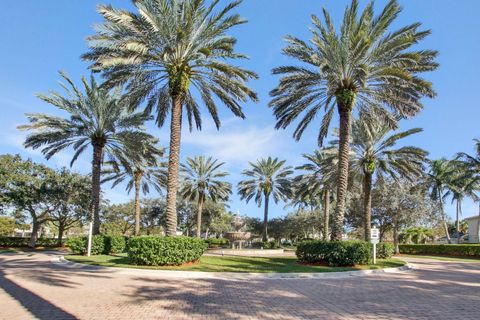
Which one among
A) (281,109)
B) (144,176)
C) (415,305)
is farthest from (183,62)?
(144,176)

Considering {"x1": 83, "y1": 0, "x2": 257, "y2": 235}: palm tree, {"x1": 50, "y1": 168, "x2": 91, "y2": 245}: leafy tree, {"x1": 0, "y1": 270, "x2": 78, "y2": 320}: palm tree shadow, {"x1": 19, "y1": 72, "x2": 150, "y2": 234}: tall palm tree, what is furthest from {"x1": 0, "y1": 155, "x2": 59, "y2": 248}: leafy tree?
{"x1": 0, "y1": 270, "x2": 78, "y2": 320}: palm tree shadow

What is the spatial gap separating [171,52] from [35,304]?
13463mm

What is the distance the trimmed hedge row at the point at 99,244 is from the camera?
23703mm

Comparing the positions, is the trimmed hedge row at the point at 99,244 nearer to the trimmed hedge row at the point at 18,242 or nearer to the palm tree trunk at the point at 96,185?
the palm tree trunk at the point at 96,185

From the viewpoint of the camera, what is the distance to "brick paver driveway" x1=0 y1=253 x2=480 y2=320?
312 inches

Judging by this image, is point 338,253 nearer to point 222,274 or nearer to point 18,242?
point 222,274

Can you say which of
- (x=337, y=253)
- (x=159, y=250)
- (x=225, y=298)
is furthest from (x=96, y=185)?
(x=225, y=298)

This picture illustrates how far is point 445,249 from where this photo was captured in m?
38.8

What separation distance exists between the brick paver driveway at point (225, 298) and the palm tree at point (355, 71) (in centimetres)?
798

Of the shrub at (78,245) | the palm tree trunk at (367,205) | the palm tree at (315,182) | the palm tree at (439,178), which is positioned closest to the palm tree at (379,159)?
the palm tree trunk at (367,205)

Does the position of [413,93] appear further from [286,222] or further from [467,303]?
[286,222]

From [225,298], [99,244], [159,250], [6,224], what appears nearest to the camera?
[225,298]

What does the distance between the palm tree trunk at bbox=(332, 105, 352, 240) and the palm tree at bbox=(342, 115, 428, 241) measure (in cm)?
535

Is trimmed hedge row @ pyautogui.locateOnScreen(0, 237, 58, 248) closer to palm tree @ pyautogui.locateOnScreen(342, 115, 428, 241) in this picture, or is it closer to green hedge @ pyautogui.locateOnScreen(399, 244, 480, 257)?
palm tree @ pyautogui.locateOnScreen(342, 115, 428, 241)
